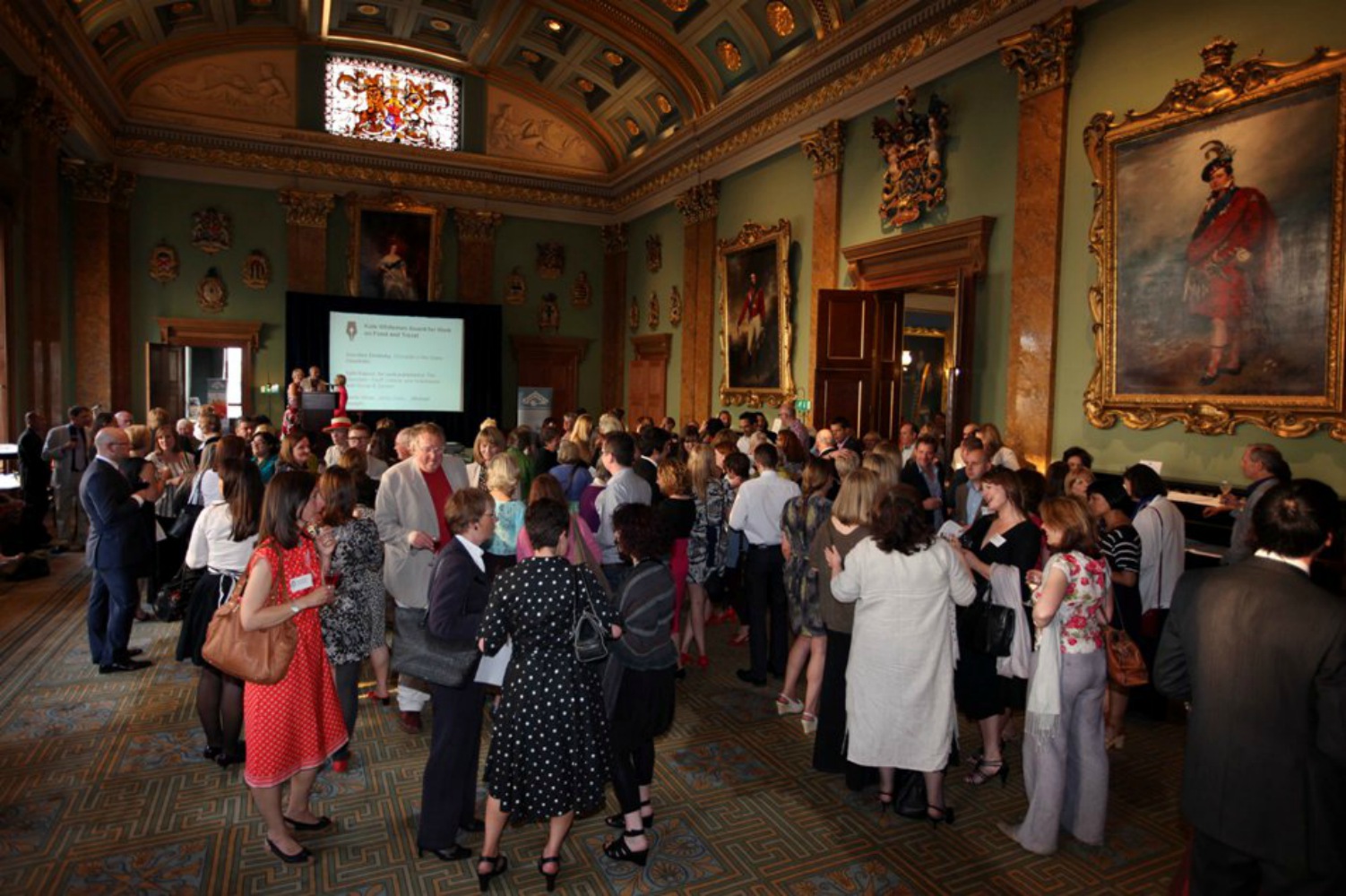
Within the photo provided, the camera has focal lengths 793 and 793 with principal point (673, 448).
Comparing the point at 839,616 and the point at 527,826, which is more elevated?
the point at 839,616

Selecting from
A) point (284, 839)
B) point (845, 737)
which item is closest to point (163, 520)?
point (284, 839)

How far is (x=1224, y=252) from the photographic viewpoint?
692cm

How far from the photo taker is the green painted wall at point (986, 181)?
9.20 m

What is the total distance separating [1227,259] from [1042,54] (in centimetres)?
310

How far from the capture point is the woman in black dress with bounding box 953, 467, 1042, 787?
4016 millimetres

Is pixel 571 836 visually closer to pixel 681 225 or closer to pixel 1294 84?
pixel 1294 84

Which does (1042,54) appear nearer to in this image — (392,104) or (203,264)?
(392,104)

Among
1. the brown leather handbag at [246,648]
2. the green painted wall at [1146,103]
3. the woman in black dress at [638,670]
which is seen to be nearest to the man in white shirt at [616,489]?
the woman in black dress at [638,670]

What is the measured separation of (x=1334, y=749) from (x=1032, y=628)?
7.16 ft

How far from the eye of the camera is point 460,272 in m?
18.5

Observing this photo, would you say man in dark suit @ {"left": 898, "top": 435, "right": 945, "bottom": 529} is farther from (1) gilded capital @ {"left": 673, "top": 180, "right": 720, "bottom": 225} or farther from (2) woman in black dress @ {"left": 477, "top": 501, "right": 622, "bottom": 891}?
(1) gilded capital @ {"left": 673, "top": 180, "right": 720, "bottom": 225}

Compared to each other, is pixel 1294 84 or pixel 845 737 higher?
pixel 1294 84

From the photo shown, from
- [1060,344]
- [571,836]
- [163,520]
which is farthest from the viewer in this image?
[1060,344]

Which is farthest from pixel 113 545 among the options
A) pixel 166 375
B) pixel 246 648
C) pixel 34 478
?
pixel 166 375
